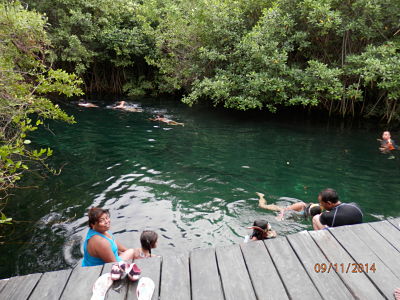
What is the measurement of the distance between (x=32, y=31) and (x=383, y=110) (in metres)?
14.4

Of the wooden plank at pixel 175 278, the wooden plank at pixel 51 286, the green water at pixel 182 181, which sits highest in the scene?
the wooden plank at pixel 175 278

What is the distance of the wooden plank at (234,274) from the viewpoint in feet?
9.91

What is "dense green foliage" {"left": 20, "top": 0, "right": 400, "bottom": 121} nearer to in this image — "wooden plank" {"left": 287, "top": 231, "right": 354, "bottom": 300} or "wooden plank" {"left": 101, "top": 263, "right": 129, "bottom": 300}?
"wooden plank" {"left": 287, "top": 231, "right": 354, "bottom": 300}

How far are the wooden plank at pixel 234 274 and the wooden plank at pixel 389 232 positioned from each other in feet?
6.26

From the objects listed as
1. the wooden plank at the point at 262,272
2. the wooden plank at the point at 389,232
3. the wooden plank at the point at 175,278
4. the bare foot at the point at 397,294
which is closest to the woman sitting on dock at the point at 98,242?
the wooden plank at the point at 175,278

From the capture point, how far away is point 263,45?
12953 mm

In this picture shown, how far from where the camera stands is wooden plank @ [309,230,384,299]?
3.02 metres

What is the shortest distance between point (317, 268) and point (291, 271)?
0.30 metres

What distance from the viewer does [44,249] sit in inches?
227

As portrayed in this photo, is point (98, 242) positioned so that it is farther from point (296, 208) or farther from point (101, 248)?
point (296, 208)

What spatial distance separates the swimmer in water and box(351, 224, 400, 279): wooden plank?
1872mm

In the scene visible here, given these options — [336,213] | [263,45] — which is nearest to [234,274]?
[336,213]

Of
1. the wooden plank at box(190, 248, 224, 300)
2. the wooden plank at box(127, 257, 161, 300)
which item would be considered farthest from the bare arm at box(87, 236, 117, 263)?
the wooden plank at box(190, 248, 224, 300)

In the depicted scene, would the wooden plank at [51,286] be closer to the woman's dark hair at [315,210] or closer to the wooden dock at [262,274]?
the wooden dock at [262,274]
